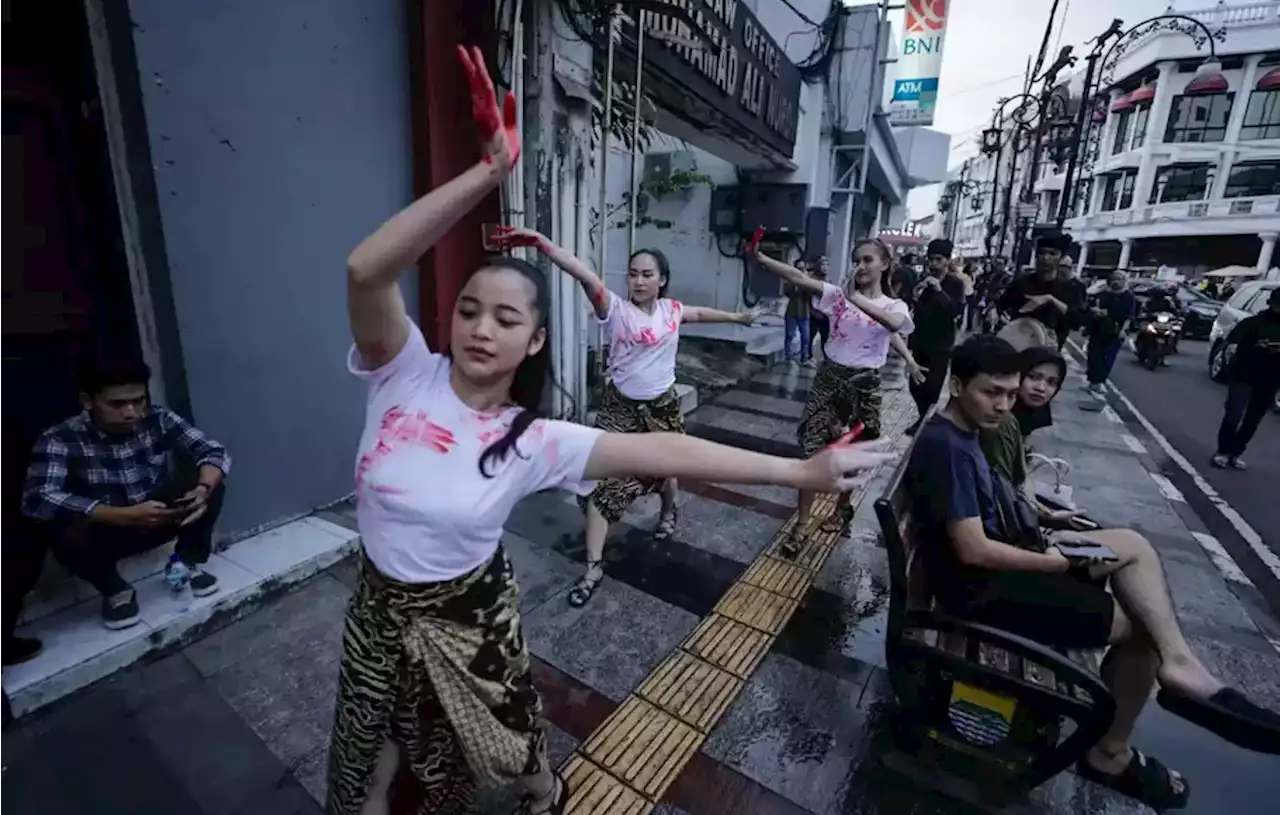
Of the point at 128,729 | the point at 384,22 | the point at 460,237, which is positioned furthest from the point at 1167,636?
the point at 384,22

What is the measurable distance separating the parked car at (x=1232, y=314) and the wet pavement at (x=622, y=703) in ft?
30.4

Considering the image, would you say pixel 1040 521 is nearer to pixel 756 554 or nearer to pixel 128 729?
pixel 756 554

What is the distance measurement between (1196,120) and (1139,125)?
255 cm

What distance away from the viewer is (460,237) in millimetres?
4387

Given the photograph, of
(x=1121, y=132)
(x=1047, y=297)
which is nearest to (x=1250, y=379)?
(x=1047, y=297)

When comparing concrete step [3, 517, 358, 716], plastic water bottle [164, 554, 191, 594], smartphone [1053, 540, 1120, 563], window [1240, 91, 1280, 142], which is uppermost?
window [1240, 91, 1280, 142]

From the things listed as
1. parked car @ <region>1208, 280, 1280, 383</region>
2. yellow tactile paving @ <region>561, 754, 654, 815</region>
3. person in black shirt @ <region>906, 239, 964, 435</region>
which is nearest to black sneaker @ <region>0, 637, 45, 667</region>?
yellow tactile paving @ <region>561, 754, 654, 815</region>

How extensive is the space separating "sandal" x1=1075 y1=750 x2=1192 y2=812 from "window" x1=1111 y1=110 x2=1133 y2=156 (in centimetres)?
4779

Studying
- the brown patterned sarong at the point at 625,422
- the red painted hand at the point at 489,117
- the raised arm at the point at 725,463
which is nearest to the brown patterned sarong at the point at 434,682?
the raised arm at the point at 725,463

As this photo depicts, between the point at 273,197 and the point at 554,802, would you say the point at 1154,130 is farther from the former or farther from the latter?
the point at 554,802

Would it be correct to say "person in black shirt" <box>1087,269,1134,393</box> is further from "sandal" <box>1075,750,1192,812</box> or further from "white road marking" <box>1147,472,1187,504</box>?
"sandal" <box>1075,750,1192,812</box>

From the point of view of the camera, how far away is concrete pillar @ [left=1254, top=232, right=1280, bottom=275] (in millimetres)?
28656

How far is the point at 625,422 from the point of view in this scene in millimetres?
3654

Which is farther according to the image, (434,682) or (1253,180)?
(1253,180)
